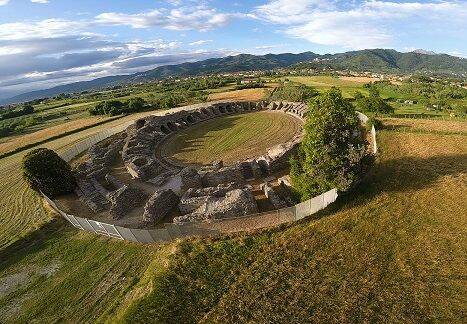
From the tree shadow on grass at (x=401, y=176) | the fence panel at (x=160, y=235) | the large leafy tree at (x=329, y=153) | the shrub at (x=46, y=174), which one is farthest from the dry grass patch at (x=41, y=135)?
the tree shadow on grass at (x=401, y=176)

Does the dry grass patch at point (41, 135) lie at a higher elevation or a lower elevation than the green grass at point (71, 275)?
higher

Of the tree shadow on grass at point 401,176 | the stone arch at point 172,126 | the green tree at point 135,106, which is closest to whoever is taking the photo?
the tree shadow on grass at point 401,176

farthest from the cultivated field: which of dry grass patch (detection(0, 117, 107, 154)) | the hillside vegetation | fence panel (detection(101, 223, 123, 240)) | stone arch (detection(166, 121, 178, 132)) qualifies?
fence panel (detection(101, 223, 123, 240))

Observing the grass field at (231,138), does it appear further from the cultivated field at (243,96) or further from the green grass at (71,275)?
the cultivated field at (243,96)

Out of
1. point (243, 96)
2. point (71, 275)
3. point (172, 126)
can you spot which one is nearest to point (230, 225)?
point (71, 275)

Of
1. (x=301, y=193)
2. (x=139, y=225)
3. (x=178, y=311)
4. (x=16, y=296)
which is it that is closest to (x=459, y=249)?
(x=301, y=193)

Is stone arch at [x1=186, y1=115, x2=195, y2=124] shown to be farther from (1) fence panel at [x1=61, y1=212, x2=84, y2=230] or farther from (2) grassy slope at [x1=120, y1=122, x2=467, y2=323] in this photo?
(2) grassy slope at [x1=120, y1=122, x2=467, y2=323]

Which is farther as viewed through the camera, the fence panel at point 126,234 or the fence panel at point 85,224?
the fence panel at point 85,224

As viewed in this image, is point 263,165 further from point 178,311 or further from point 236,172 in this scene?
point 178,311
